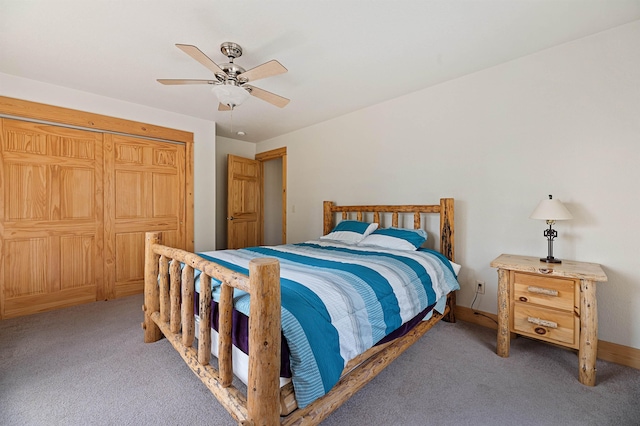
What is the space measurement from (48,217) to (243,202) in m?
2.56

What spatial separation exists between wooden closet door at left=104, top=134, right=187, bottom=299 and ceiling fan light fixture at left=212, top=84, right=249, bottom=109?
2.10 meters

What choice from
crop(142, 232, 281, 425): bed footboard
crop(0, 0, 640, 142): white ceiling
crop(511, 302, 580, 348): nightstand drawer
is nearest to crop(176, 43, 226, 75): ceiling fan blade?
A: crop(0, 0, 640, 142): white ceiling

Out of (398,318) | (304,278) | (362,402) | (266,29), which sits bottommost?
(362,402)

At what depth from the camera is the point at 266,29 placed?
6.40 feet

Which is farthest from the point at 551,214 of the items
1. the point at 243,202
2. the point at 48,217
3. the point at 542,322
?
the point at 48,217

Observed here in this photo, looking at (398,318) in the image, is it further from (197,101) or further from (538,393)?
(197,101)

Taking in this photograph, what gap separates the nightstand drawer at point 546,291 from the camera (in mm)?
1784

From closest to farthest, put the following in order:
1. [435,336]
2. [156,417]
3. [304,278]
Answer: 1. [156,417]
2. [304,278]
3. [435,336]

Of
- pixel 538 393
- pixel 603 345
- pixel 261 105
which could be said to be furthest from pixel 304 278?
pixel 261 105

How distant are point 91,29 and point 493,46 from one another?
3.11 m

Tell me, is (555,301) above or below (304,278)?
below

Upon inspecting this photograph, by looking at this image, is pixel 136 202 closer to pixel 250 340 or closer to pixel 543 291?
pixel 250 340

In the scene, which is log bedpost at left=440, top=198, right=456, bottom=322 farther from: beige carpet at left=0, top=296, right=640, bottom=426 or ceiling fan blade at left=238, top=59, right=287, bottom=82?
ceiling fan blade at left=238, top=59, right=287, bottom=82

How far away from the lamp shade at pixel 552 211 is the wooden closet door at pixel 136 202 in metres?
4.09
